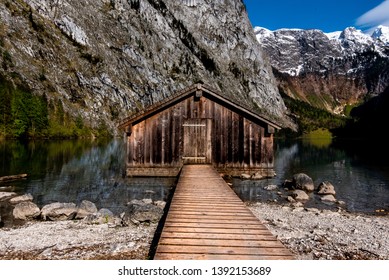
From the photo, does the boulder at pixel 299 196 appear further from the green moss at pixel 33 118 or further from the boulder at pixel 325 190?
the green moss at pixel 33 118

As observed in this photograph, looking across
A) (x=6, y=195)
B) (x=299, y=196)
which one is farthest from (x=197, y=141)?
(x=6, y=195)

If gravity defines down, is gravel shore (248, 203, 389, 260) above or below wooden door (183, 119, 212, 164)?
below

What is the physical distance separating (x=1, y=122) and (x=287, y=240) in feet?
268

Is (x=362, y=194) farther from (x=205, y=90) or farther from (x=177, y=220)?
(x=177, y=220)

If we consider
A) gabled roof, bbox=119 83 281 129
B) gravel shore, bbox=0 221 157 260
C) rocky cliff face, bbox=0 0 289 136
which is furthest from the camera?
rocky cliff face, bbox=0 0 289 136

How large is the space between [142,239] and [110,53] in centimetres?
12780

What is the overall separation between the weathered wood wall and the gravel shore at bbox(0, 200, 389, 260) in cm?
913

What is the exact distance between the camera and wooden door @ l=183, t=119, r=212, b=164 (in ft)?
75.1

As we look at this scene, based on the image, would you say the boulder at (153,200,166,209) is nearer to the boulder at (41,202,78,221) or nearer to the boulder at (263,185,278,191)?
the boulder at (41,202,78,221)

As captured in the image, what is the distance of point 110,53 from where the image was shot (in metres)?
129

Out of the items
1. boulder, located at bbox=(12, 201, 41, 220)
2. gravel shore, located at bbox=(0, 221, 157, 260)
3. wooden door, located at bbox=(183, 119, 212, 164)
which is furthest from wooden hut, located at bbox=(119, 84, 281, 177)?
gravel shore, located at bbox=(0, 221, 157, 260)

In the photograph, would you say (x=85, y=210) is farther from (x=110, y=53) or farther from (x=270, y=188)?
(x=110, y=53)

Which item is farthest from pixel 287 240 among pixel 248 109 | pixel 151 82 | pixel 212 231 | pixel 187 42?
pixel 187 42

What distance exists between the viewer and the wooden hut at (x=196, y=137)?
75.5 ft
